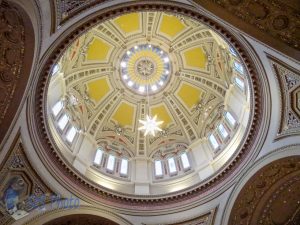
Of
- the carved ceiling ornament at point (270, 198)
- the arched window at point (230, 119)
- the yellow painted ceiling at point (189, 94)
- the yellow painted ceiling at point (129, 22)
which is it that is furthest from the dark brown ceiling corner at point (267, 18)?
the yellow painted ceiling at point (189, 94)

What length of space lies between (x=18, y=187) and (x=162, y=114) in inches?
A: 516

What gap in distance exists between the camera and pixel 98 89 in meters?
24.4

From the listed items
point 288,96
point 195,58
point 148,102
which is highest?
point 195,58

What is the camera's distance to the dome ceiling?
21922mm

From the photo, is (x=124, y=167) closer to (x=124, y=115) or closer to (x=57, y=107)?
(x=124, y=115)

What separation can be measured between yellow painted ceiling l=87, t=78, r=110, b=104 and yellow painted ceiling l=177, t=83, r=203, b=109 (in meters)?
5.37

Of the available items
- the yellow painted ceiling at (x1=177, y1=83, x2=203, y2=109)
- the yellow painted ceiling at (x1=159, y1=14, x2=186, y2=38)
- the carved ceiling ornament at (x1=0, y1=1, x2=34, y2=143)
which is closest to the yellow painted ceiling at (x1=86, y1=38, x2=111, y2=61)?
the yellow painted ceiling at (x1=159, y1=14, x2=186, y2=38)

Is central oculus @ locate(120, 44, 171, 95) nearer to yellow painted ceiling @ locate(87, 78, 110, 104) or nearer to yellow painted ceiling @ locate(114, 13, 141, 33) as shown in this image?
yellow painted ceiling @ locate(87, 78, 110, 104)

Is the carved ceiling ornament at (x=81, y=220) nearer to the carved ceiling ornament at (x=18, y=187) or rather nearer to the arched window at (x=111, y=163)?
the carved ceiling ornament at (x=18, y=187)

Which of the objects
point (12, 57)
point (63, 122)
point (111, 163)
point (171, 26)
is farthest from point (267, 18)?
point (171, 26)

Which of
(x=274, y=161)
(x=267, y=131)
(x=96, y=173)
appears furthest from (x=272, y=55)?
(x=96, y=173)

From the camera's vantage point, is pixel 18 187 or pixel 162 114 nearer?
pixel 18 187

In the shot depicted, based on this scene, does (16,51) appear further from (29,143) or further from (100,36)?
(100,36)

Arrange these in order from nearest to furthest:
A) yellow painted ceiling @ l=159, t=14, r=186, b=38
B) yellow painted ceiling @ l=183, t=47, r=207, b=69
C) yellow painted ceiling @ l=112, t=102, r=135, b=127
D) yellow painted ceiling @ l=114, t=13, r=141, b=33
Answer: yellow painted ceiling @ l=159, t=14, r=186, b=38, yellow painted ceiling @ l=114, t=13, r=141, b=33, yellow painted ceiling @ l=183, t=47, r=207, b=69, yellow painted ceiling @ l=112, t=102, r=135, b=127
